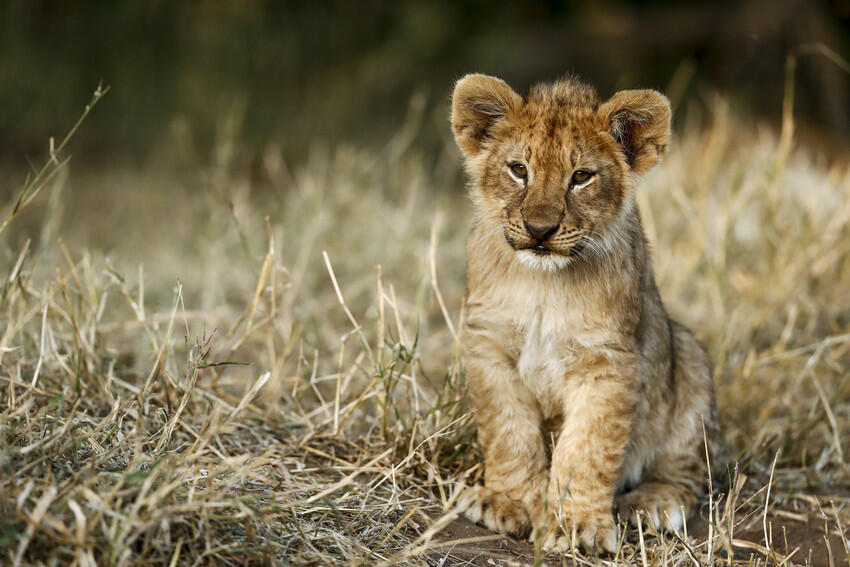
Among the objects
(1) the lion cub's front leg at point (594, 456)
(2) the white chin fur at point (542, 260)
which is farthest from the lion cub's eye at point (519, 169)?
(1) the lion cub's front leg at point (594, 456)

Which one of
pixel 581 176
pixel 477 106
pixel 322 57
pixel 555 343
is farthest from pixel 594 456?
pixel 322 57

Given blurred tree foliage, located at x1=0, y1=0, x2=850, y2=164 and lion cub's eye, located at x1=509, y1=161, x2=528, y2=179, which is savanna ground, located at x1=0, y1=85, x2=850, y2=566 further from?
blurred tree foliage, located at x1=0, y1=0, x2=850, y2=164

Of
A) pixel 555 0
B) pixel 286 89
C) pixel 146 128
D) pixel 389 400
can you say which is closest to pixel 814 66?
pixel 555 0

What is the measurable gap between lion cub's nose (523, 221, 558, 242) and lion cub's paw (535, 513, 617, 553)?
972 millimetres

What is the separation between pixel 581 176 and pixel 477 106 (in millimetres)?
520

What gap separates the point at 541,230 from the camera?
331 centimetres

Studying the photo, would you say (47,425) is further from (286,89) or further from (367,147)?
(286,89)

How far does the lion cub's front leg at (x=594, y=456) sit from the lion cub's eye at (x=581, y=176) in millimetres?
636

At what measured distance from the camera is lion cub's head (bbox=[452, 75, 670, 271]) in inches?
133

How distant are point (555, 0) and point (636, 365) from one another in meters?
11.0

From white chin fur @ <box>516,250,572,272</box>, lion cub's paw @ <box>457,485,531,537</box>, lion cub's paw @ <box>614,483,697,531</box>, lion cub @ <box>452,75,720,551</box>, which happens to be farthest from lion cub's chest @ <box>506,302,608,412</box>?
lion cub's paw @ <box>614,483,697,531</box>

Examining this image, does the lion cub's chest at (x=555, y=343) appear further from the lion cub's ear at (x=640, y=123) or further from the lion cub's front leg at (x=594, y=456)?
the lion cub's ear at (x=640, y=123)

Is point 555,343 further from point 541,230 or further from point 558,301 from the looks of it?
point 541,230

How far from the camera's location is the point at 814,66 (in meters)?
10.4
